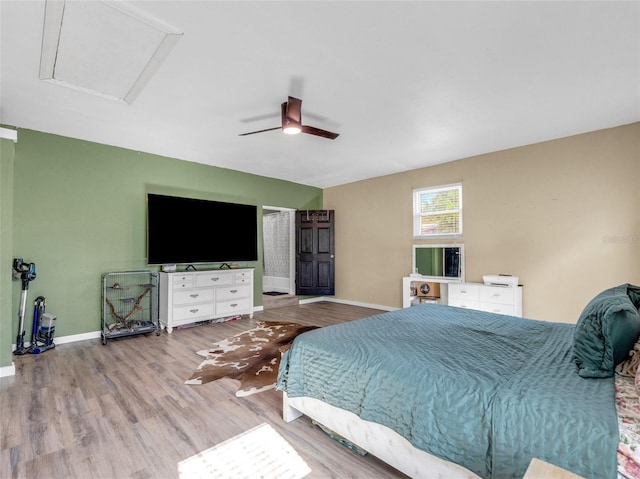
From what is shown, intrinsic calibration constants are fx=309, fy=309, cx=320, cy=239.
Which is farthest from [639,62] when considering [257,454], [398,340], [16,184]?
[16,184]

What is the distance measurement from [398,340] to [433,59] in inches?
81.9

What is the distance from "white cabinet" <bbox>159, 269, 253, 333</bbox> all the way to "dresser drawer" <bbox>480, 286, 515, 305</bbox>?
3.63 metres

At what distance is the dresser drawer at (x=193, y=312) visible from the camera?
14.8 feet

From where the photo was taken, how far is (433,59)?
7.71 ft

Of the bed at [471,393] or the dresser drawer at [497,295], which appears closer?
the bed at [471,393]

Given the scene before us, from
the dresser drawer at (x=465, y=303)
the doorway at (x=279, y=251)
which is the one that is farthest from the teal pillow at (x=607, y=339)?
the doorway at (x=279, y=251)

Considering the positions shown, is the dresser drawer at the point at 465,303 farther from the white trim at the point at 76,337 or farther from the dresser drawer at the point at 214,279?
the white trim at the point at 76,337

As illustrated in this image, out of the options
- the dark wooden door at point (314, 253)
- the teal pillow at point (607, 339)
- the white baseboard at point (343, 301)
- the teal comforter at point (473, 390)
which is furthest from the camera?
the dark wooden door at point (314, 253)

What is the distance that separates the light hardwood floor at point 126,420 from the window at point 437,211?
12.7ft

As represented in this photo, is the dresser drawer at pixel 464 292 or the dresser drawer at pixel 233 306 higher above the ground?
the dresser drawer at pixel 464 292

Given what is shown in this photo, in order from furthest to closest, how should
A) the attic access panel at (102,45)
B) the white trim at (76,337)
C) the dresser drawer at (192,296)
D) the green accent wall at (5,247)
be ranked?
the dresser drawer at (192,296)
the white trim at (76,337)
the green accent wall at (5,247)
the attic access panel at (102,45)

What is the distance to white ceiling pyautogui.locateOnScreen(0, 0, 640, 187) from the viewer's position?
193 centimetres

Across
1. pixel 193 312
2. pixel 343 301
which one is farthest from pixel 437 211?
pixel 193 312

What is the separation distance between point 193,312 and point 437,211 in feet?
14.0
